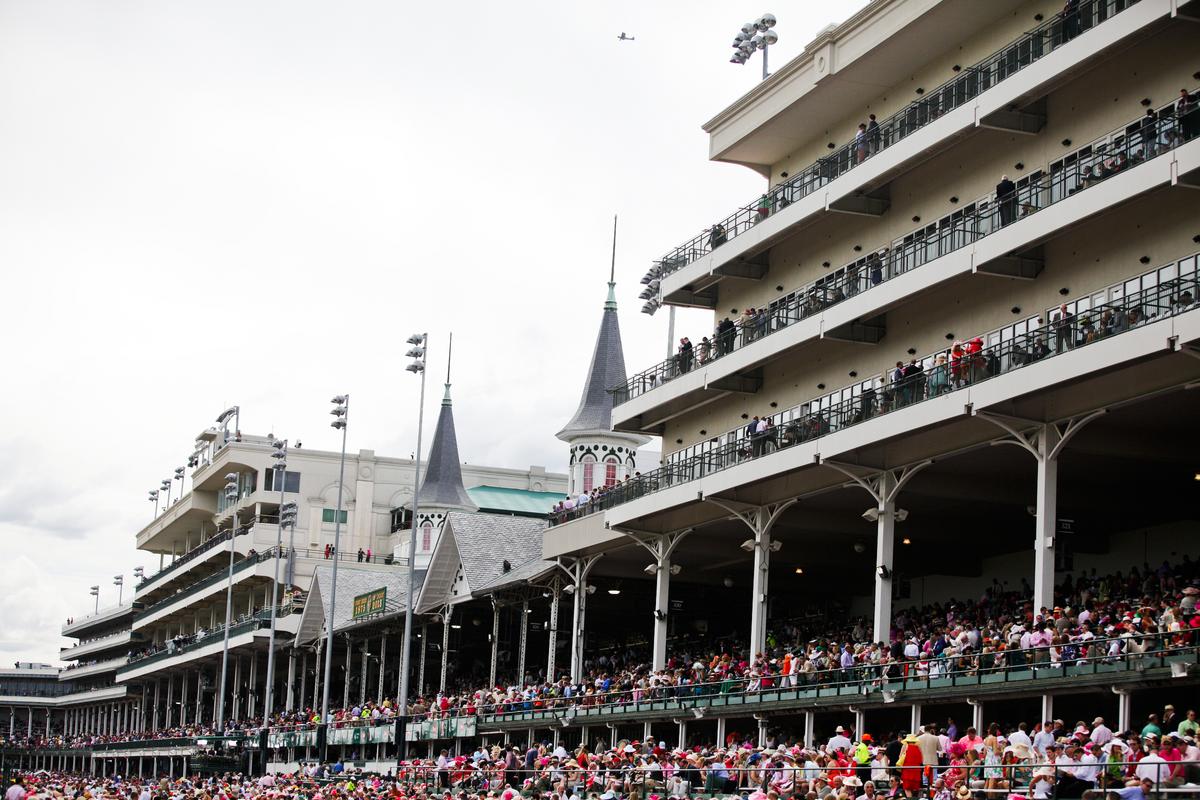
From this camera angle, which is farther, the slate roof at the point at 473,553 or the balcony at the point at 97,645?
the balcony at the point at 97,645

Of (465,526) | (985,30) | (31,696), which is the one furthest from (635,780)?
(31,696)

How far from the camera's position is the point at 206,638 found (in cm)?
10006

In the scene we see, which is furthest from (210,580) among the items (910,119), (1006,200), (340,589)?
(1006,200)

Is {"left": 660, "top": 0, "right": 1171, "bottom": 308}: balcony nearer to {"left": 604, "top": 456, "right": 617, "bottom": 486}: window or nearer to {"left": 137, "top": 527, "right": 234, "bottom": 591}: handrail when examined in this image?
{"left": 604, "top": 456, "right": 617, "bottom": 486}: window

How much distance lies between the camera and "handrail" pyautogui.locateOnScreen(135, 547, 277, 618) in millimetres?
96875

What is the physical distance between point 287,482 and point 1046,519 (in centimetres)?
7859

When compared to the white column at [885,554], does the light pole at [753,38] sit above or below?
above

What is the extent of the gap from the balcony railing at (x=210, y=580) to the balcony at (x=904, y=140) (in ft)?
163

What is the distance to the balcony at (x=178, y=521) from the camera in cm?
11931

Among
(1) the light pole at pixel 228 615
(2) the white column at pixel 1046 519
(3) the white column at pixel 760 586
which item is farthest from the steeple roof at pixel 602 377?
(2) the white column at pixel 1046 519

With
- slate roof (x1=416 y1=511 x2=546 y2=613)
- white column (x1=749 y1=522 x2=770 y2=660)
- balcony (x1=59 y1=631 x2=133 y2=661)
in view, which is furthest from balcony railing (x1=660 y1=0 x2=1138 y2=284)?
balcony (x1=59 y1=631 x2=133 y2=661)

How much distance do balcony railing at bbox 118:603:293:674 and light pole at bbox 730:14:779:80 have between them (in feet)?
159

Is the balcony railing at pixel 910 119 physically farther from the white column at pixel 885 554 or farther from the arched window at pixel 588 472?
the arched window at pixel 588 472

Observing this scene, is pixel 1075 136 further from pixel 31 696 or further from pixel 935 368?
pixel 31 696
